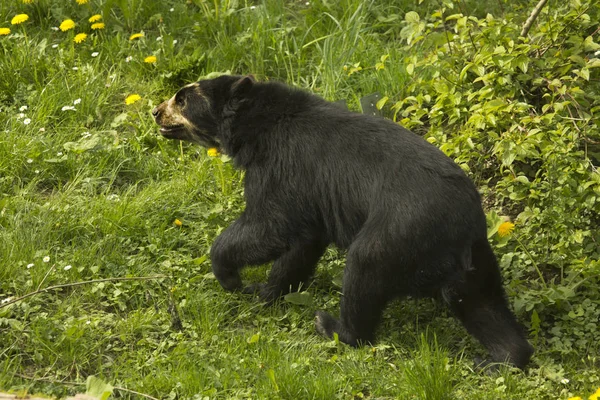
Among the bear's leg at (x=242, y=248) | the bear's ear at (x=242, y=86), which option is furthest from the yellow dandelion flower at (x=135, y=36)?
the bear's leg at (x=242, y=248)

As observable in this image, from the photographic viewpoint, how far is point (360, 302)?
565cm

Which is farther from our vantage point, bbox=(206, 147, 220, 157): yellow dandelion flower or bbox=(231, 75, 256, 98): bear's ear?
bbox=(206, 147, 220, 157): yellow dandelion flower

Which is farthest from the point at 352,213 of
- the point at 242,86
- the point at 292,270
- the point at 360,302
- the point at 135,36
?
the point at 135,36

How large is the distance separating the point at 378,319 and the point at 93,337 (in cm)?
168

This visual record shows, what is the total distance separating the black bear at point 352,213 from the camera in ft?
17.9

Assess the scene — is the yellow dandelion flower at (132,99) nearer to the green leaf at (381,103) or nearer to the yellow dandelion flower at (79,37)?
the yellow dandelion flower at (79,37)

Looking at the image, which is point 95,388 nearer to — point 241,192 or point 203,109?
point 203,109

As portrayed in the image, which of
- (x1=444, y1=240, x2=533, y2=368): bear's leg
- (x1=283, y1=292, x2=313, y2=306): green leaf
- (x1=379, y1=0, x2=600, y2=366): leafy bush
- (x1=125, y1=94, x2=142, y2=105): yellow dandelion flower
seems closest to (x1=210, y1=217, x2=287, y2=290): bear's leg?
(x1=283, y1=292, x2=313, y2=306): green leaf

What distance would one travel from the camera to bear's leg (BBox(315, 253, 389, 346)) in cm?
552

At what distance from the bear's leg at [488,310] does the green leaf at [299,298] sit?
95 cm

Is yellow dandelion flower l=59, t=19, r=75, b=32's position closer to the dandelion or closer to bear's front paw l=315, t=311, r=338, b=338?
bear's front paw l=315, t=311, r=338, b=338

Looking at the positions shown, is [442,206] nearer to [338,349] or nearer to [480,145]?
[338,349]

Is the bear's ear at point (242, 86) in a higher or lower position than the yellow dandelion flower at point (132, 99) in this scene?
higher

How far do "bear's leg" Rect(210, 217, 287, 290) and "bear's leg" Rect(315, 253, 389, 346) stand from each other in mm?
548
